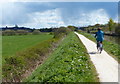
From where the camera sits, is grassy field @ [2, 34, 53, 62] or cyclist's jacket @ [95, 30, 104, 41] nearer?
cyclist's jacket @ [95, 30, 104, 41]

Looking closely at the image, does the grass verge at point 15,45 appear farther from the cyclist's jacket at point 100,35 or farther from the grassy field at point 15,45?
the cyclist's jacket at point 100,35

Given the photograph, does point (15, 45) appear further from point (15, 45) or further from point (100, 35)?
point (100, 35)

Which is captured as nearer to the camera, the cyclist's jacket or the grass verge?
the cyclist's jacket

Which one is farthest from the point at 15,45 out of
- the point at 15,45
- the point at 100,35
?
the point at 100,35

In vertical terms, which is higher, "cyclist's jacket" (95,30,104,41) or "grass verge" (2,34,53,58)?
"cyclist's jacket" (95,30,104,41)

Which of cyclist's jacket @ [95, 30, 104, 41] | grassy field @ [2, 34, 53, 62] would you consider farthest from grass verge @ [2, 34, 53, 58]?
cyclist's jacket @ [95, 30, 104, 41]

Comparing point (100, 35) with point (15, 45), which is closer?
point (100, 35)

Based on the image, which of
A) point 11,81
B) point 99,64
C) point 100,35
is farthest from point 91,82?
point 100,35

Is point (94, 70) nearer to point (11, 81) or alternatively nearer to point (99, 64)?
point (99, 64)

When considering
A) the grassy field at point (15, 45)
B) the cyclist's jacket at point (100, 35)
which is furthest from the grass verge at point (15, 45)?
the cyclist's jacket at point (100, 35)

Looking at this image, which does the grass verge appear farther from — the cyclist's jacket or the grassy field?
the cyclist's jacket

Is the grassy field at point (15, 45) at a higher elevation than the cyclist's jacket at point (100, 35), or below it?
below

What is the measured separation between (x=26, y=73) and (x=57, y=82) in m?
6.90

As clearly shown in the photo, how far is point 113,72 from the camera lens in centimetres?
1029
